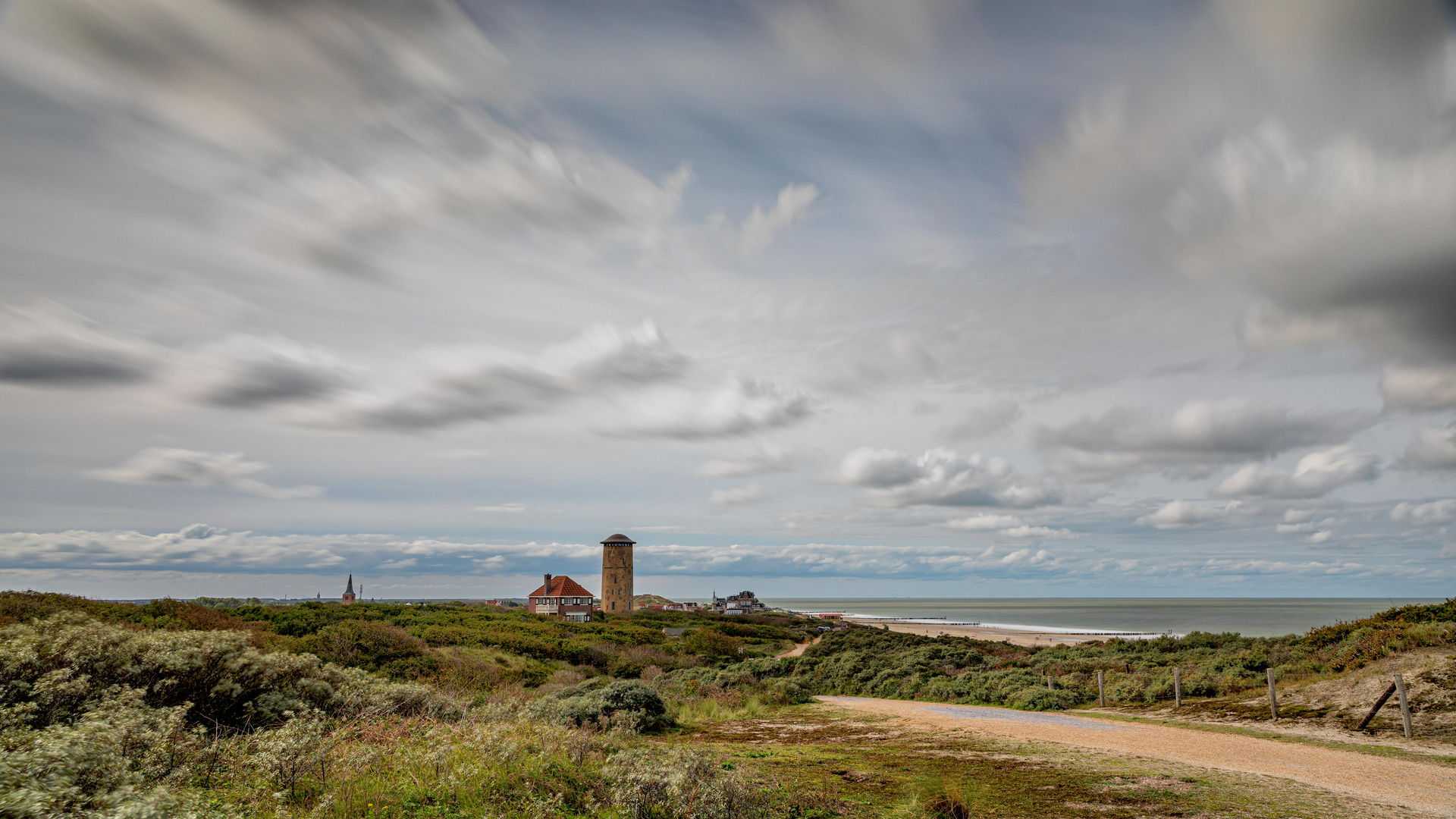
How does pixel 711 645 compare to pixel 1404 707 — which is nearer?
pixel 1404 707

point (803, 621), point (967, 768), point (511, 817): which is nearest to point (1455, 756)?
point (967, 768)

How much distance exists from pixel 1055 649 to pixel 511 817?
35.2 metres

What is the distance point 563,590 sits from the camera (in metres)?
86.8

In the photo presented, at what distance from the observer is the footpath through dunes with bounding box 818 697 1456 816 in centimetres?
1028

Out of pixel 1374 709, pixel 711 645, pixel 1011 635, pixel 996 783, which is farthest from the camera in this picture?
pixel 1011 635

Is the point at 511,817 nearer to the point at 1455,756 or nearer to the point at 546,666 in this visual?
the point at 1455,756

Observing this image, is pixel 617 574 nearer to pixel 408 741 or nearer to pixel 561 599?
pixel 561 599

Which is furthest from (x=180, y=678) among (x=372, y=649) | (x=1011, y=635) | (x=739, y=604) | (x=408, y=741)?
(x=739, y=604)

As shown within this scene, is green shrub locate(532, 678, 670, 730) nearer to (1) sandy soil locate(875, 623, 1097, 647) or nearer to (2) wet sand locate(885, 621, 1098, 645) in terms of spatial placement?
(1) sandy soil locate(875, 623, 1097, 647)

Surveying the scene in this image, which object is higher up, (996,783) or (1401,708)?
(1401,708)

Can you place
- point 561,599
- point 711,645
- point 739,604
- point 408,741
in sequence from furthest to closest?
point 739,604 → point 561,599 → point 711,645 → point 408,741

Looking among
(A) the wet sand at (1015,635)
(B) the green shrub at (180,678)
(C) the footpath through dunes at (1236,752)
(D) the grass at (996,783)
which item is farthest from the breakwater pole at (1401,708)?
(A) the wet sand at (1015,635)

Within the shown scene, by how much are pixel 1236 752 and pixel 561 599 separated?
8028cm

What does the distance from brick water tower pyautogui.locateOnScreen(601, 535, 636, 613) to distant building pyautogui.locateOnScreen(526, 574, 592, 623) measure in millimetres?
2817
